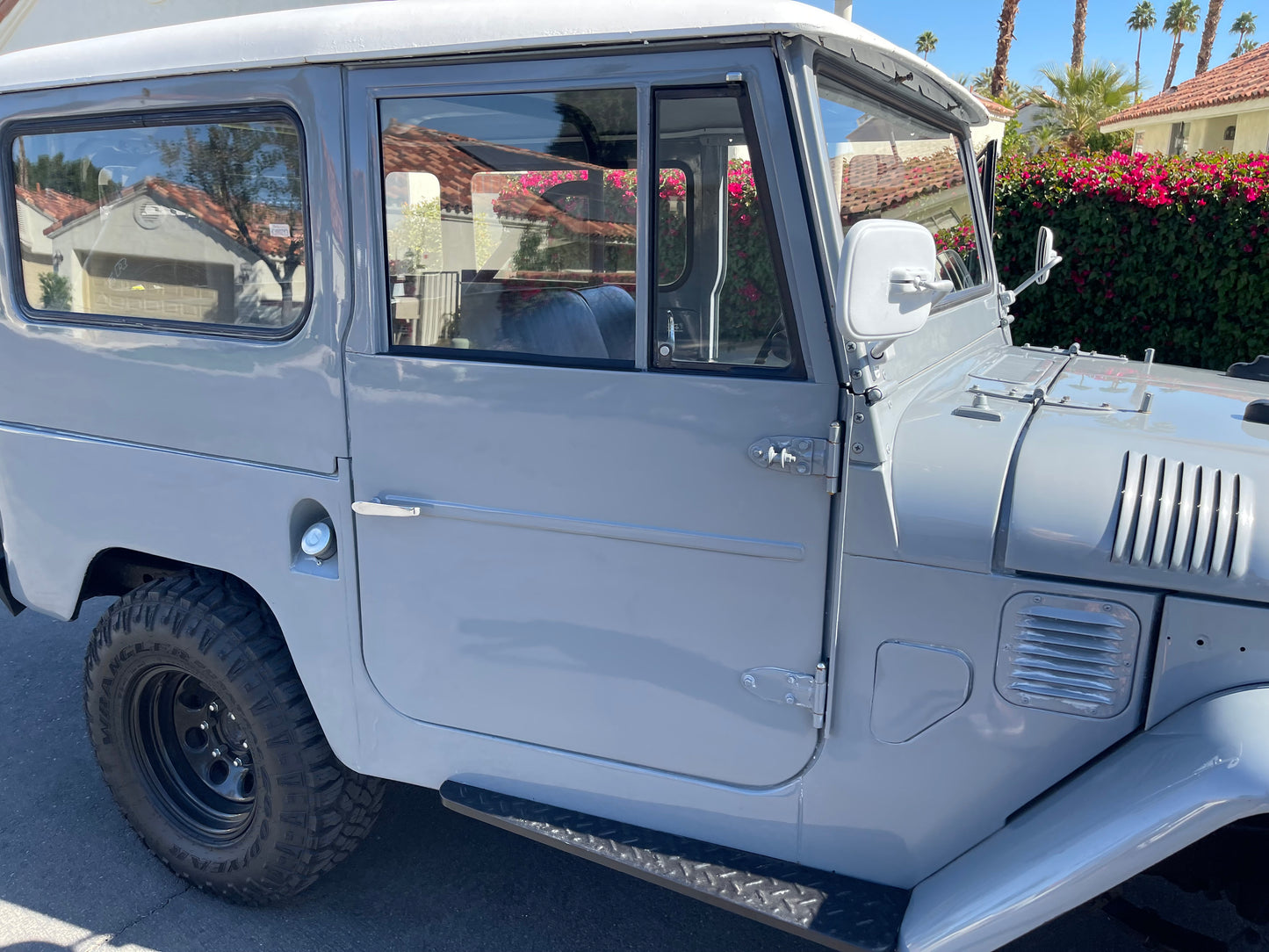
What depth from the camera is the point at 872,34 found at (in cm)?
197

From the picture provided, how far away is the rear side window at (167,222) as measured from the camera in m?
2.21

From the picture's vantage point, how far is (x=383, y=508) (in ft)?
7.02

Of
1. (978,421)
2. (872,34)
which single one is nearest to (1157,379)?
(978,421)

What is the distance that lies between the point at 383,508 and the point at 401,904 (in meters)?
1.28

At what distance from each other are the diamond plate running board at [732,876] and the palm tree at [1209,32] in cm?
5127

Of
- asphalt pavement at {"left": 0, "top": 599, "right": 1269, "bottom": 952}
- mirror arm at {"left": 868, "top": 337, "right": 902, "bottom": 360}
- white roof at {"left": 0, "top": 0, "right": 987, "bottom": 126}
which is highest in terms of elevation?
white roof at {"left": 0, "top": 0, "right": 987, "bottom": 126}

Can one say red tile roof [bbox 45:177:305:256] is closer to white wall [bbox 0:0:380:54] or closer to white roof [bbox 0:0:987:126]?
white roof [bbox 0:0:987:126]

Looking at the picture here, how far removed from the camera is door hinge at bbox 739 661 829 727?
1852 millimetres

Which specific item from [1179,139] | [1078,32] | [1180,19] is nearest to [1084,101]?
[1179,139]

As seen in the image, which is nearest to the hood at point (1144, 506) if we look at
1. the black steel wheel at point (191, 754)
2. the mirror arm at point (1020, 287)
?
→ the mirror arm at point (1020, 287)

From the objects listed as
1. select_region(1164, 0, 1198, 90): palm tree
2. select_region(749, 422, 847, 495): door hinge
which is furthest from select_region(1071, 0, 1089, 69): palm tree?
select_region(749, 422, 847, 495): door hinge

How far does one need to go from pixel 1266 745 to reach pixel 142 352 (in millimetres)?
2521

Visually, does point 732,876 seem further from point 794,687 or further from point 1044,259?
point 1044,259

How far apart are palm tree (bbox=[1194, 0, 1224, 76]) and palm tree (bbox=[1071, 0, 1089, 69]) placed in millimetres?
11445
